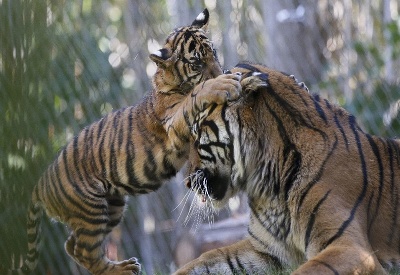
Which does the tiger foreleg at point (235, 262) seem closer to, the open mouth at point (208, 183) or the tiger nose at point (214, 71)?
the open mouth at point (208, 183)

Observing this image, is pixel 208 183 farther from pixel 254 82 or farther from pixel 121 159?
pixel 121 159

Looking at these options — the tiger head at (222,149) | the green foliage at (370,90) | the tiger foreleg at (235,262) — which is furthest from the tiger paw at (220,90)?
the green foliage at (370,90)

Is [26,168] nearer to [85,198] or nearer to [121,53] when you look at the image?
[85,198]

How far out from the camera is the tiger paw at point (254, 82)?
236 cm

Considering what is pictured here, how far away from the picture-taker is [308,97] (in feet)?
7.99

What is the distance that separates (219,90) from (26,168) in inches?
57.9

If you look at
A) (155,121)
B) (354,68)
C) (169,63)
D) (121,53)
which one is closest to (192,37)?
(169,63)

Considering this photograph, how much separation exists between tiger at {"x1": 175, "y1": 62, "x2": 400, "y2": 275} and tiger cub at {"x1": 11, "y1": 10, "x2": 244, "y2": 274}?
1.12 feet

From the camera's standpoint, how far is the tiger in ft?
7.22

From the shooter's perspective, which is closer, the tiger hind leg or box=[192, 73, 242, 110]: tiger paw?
box=[192, 73, 242, 110]: tiger paw

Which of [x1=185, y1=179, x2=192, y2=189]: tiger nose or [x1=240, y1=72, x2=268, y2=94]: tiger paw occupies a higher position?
[x1=240, y1=72, x2=268, y2=94]: tiger paw

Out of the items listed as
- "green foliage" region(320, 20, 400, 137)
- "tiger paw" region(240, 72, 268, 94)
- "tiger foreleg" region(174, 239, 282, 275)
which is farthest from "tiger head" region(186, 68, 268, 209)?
"green foliage" region(320, 20, 400, 137)

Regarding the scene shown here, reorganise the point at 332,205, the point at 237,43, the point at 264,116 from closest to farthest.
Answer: the point at 332,205
the point at 264,116
the point at 237,43

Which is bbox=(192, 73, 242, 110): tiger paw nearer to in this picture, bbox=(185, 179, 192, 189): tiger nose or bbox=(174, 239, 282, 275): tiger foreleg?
bbox=(185, 179, 192, 189): tiger nose
